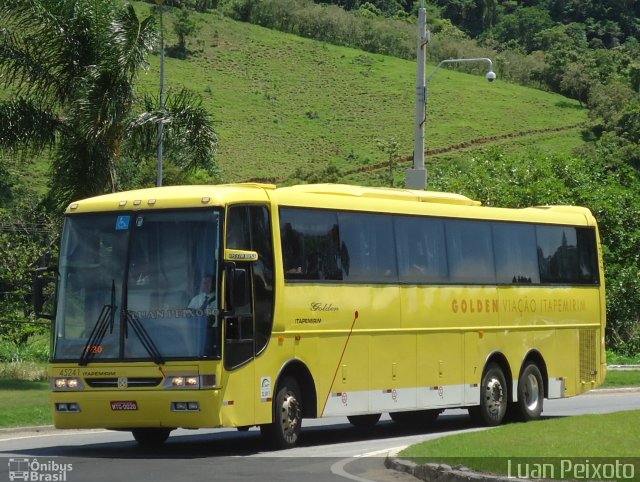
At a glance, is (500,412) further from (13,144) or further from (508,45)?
(508,45)

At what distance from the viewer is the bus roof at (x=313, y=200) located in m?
17.9

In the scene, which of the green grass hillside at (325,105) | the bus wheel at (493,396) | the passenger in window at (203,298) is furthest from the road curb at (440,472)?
the green grass hillside at (325,105)

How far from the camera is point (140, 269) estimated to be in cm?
1769

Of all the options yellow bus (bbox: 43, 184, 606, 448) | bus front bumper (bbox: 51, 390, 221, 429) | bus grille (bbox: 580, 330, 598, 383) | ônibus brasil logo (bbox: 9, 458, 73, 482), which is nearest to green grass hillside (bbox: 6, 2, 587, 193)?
bus grille (bbox: 580, 330, 598, 383)

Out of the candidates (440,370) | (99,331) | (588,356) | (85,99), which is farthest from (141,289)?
(85,99)

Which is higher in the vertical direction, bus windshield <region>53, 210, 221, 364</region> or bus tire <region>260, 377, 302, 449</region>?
bus windshield <region>53, 210, 221, 364</region>

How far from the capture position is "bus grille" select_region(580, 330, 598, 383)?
83.8ft

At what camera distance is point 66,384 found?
58.0 feet

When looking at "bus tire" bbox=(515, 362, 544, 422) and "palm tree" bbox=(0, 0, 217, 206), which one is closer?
"bus tire" bbox=(515, 362, 544, 422)

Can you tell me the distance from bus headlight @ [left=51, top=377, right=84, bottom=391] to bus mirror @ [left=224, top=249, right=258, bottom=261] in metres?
2.47

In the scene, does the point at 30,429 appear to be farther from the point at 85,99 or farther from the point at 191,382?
the point at 85,99

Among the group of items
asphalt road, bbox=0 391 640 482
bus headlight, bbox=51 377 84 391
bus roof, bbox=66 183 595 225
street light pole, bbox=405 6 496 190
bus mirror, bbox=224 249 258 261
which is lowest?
→ asphalt road, bbox=0 391 640 482

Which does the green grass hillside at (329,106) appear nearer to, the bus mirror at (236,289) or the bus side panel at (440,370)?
the bus side panel at (440,370)

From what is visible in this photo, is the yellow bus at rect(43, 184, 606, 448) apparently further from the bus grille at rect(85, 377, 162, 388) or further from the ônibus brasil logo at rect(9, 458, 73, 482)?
the ônibus brasil logo at rect(9, 458, 73, 482)
